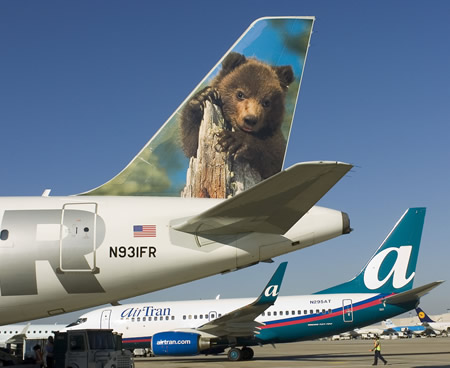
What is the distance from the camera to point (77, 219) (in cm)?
740

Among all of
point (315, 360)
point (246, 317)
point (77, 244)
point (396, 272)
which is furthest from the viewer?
point (396, 272)

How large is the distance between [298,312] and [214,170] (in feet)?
61.8

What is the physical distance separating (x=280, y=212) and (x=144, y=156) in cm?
257

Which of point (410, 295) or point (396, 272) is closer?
point (410, 295)

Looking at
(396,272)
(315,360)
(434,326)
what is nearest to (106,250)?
(315,360)

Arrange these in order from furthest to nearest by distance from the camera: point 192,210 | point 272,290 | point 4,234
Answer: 1. point 272,290
2. point 192,210
3. point 4,234

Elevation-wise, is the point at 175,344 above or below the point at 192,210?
below

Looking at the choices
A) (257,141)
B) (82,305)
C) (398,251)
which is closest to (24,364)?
(82,305)

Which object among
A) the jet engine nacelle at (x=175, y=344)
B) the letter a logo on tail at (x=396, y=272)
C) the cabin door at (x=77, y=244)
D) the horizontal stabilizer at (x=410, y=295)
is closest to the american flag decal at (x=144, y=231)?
the cabin door at (x=77, y=244)

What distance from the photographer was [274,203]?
22.2 ft

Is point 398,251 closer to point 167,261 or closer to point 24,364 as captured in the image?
point 24,364

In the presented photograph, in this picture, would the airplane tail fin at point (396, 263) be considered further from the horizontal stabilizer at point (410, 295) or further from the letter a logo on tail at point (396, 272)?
the horizontal stabilizer at point (410, 295)

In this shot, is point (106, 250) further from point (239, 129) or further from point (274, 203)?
point (239, 129)

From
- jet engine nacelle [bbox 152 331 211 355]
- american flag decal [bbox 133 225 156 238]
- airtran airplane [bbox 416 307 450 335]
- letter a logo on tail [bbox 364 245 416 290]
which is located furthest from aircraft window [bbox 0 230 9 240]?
airtran airplane [bbox 416 307 450 335]
